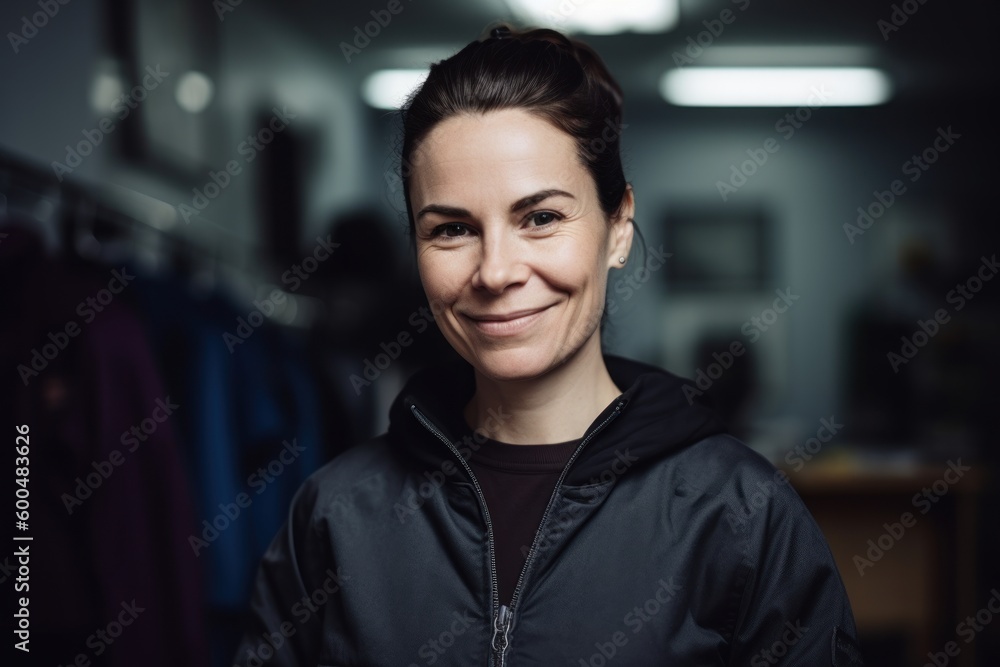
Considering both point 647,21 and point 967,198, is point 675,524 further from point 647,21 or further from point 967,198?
point 967,198

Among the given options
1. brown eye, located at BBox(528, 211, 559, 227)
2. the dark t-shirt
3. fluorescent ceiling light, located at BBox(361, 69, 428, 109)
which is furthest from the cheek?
fluorescent ceiling light, located at BBox(361, 69, 428, 109)

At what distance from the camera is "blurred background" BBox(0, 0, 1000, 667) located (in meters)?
Answer: 1.64

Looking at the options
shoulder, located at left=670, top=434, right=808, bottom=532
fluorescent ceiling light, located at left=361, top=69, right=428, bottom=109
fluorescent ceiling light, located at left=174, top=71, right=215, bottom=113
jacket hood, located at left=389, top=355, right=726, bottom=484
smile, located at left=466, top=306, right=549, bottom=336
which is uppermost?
fluorescent ceiling light, located at left=361, top=69, right=428, bottom=109

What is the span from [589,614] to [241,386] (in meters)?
1.35

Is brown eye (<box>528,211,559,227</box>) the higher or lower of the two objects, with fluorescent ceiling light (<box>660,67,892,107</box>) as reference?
lower

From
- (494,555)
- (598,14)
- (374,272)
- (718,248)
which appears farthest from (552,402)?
(718,248)

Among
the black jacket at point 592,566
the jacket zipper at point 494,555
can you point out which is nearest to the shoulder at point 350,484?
the black jacket at point 592,566

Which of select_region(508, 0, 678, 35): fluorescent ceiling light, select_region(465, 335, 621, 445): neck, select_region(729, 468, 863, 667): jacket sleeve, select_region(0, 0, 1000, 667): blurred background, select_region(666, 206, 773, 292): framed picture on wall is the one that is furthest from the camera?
select_region(666, 206, 773, 292): framed picture on wall

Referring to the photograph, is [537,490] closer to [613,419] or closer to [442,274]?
[613,419]

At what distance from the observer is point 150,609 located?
165 centimetres

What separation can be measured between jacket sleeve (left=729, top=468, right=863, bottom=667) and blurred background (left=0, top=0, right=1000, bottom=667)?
0.26 m

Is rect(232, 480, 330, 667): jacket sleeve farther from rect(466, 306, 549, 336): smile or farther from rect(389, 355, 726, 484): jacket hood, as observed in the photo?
rect(466, 306, 549, 336): smile

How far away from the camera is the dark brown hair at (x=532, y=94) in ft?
3.68

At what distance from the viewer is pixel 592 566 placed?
3.57 feet
